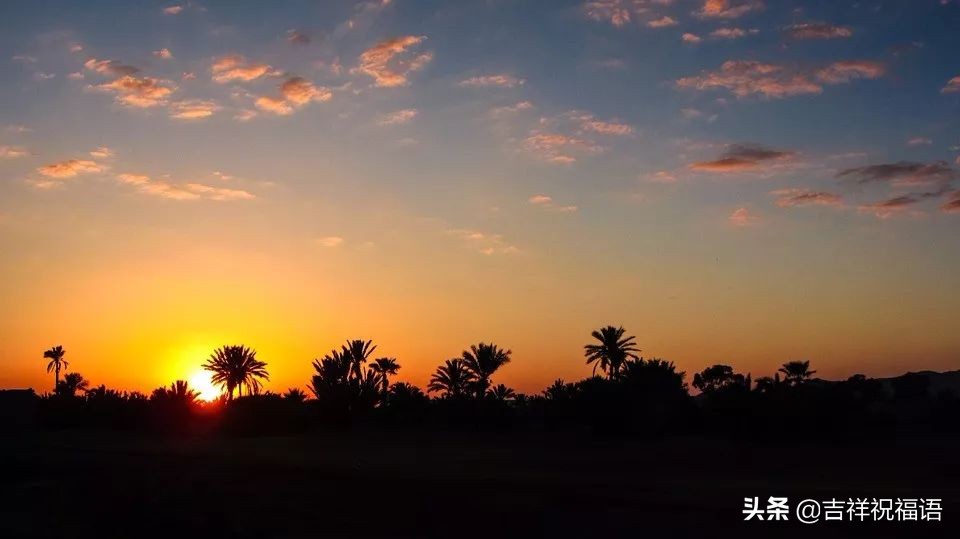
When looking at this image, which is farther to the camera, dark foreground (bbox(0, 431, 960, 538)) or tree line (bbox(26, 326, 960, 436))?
tree line (bbox(26, 326, 960, 436))

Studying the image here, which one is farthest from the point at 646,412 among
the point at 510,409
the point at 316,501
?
the point at 316,501

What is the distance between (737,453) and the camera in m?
30.0

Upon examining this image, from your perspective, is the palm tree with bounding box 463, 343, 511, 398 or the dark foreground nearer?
the dark foreground

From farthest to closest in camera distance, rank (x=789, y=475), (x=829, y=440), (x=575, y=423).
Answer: (x=575, y=423) → (x=829, y=440) → (x=789, y=475)

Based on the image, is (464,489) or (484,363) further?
(484,363)

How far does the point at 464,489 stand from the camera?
60.7 ft

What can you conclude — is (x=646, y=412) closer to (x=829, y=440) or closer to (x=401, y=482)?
(x=829, y=440)

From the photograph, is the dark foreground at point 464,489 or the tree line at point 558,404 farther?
the tree line at point 558,404

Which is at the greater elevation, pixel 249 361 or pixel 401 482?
pixel 249 361

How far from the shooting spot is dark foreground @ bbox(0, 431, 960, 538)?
47.9 ft

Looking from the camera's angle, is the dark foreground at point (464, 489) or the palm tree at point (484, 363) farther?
the palm tree at point (484, 363)

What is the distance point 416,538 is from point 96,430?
43.1 metres

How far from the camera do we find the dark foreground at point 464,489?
14.6 m

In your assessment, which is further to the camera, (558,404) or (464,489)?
(558,404)
